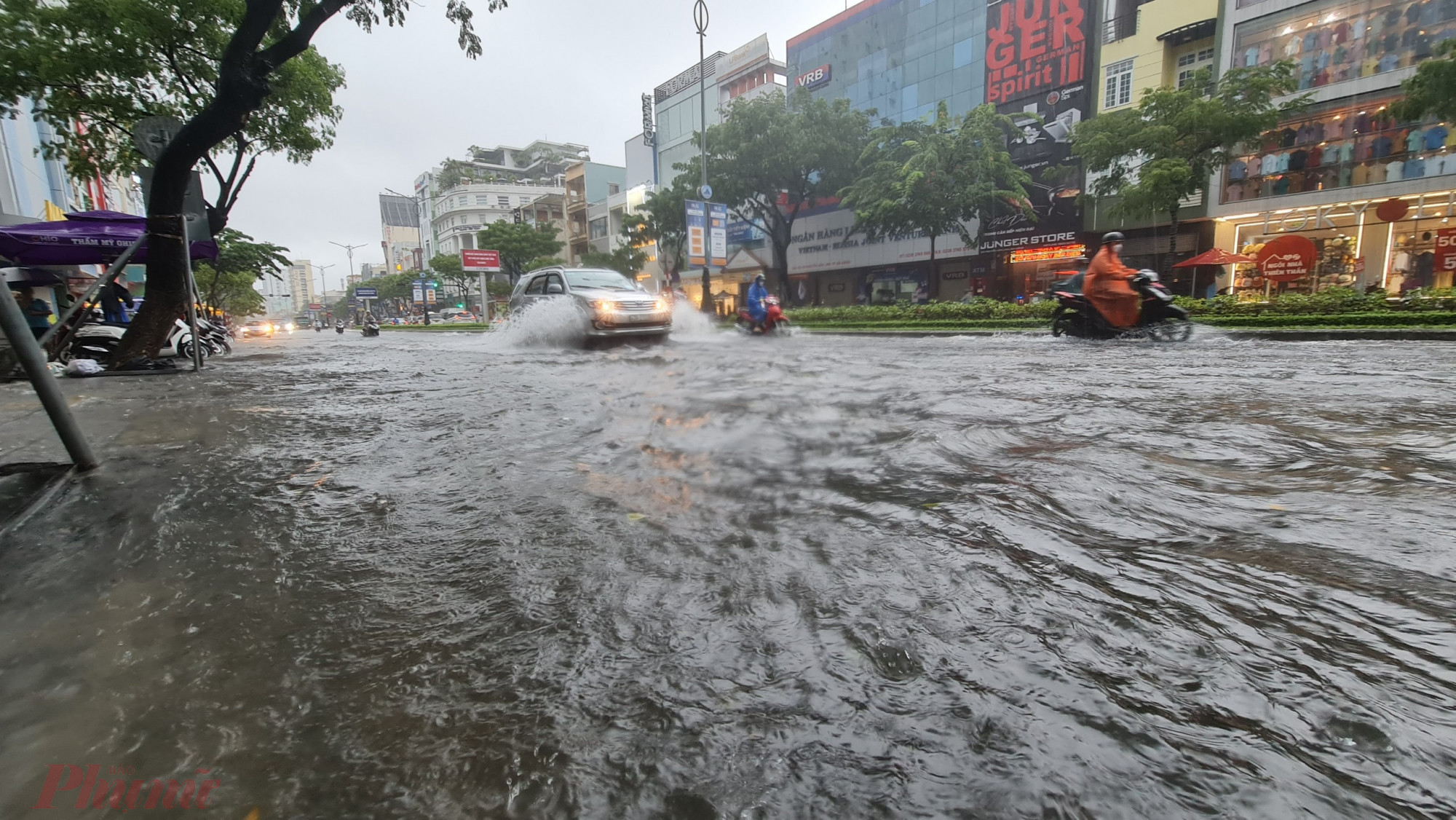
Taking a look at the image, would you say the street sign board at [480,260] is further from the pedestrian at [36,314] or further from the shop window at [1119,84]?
the shop window at [1119,84]

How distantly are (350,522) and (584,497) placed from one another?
2.89ft

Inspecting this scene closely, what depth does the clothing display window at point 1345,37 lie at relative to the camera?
1759cm

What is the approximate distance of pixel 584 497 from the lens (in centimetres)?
271

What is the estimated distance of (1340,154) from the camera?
62.2 feet

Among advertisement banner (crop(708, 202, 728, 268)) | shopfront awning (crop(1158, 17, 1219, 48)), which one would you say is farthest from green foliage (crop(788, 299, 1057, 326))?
shopfront awning (crop(1158, 17, 1219, 48))

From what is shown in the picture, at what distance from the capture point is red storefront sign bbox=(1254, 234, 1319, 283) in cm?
1731

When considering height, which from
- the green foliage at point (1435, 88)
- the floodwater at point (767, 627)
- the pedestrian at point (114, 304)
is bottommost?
the floodwater at point (767, 627)

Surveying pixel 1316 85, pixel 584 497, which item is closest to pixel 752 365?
pixel 584 497

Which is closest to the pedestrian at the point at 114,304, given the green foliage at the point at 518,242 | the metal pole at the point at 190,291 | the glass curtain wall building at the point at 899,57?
the metal pole at the point at 190,291

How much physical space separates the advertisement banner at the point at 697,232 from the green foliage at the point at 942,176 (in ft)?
20.1

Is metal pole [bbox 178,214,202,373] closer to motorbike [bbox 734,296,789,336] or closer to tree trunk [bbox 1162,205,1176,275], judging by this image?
motorbike [bbox 734,296,789,336]

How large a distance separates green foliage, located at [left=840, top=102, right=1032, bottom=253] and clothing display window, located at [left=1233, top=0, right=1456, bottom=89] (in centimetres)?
710

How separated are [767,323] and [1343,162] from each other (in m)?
18.7

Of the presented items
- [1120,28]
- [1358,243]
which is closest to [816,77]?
[1120,28]
